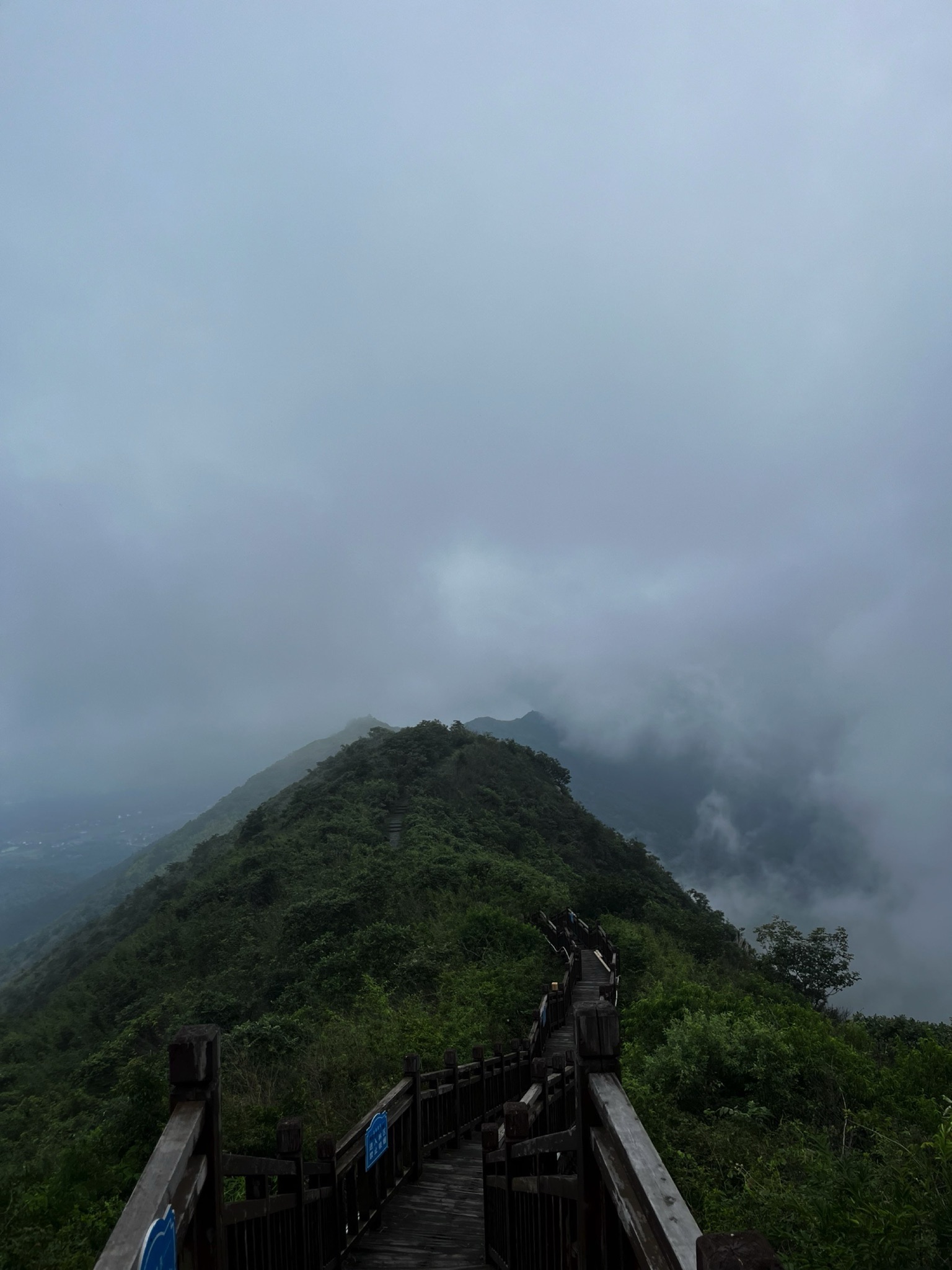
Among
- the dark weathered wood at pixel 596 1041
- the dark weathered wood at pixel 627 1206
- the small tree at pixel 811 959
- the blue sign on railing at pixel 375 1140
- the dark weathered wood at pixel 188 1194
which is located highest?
the dark weathered wood at pixel 596 1041

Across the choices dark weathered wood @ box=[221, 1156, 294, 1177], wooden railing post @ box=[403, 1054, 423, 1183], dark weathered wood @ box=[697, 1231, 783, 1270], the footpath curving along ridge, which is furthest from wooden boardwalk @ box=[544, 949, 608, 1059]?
dark weathered wood @ box=[697, 1231, 783, 1270]

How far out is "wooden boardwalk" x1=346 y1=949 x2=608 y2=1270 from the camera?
17.3 feet

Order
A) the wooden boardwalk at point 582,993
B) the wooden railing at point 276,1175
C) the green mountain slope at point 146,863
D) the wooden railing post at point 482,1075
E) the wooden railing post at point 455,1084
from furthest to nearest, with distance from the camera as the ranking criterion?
1. the green mountain slope at point 146,863
2. the wooden boardwalk at point 582,993
3. the wooden railing post at point 482,1075
4. the wooden railing post at point 455,1084
5. the wooden railing at point 276,1175

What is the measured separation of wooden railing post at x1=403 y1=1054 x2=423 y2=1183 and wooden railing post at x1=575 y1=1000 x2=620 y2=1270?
17.0 feet

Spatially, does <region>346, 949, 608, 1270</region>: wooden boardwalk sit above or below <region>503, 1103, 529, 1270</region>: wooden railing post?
below

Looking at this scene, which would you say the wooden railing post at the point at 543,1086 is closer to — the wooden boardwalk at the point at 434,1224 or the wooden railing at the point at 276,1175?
the wooden boardwalk at the point at 434,1224

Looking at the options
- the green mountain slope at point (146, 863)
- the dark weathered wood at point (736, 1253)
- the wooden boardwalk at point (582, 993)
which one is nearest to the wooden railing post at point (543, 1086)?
the dark weathered wood at point (736, 1253)

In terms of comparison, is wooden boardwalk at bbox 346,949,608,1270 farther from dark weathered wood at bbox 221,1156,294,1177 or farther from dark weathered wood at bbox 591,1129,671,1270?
A: dark weathered wood at bbox 591,1129,671,1270

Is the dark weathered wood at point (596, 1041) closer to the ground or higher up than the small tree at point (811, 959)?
higher up

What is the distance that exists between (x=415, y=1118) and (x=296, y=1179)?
133 inches

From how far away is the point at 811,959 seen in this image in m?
20.0

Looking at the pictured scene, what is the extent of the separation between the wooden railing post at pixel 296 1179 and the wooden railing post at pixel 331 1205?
564 mm

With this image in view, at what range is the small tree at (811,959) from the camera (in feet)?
64.4

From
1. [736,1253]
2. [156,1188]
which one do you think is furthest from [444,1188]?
[736,1253]
